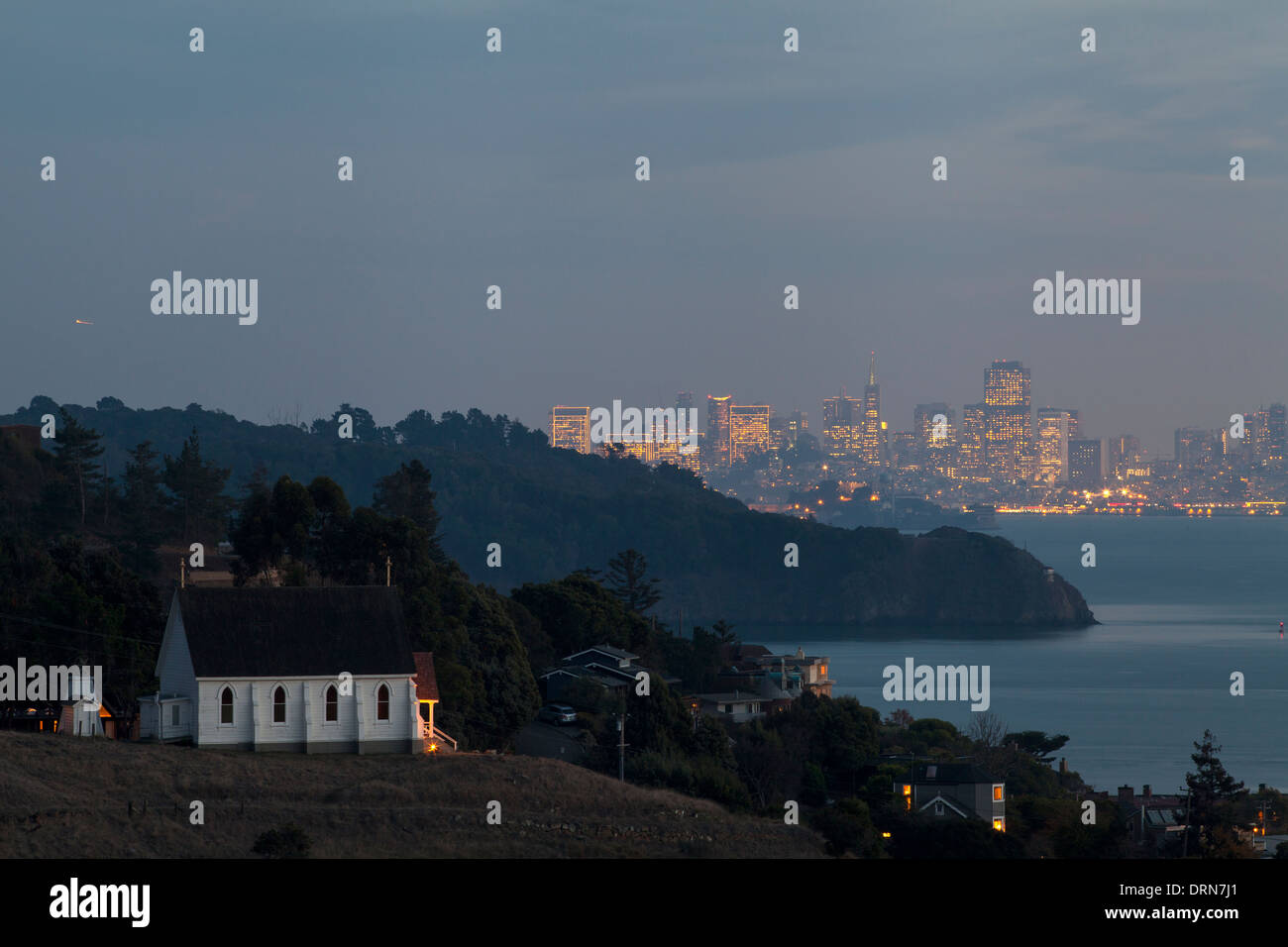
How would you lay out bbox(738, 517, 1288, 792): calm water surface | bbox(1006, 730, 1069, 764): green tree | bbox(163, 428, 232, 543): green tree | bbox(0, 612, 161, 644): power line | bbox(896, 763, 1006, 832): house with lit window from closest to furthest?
bbox(0, 612, 161, 644): power line
bbox(896, 763, 1006, 832): house with lit window
bbox(1006, 730, 1069, 764): green tree
bbox(163, 428, 232, 543): green tree
bbox(738, 517, 1288, 792): calm water surface

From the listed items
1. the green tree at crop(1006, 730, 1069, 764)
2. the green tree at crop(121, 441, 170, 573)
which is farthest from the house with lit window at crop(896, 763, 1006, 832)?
the green tree at crop(121, 441, 170, 573)

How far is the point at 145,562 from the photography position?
6731 centimetres

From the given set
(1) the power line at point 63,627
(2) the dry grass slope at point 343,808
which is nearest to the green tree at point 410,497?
(1) the power line at point 63,627

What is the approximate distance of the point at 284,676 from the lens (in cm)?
3541

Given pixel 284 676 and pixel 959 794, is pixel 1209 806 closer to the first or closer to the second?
pixel 959 794

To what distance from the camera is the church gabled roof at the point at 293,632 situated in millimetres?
35312

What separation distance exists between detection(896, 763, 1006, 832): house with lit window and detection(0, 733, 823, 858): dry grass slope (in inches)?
524

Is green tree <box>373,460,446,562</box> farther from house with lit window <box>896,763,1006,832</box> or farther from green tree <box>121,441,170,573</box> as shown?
house with lit window <box>896,763,1006,832</box>

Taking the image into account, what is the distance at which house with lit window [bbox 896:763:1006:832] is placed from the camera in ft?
153

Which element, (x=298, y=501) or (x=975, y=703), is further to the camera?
(x=975, y=703)

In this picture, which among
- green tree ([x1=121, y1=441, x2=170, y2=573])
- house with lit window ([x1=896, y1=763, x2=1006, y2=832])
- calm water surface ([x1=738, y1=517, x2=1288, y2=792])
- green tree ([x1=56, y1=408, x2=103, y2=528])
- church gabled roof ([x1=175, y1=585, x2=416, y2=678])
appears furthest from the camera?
calm water surface ([x1=738, y1=517, x2=1288, y2=792])
